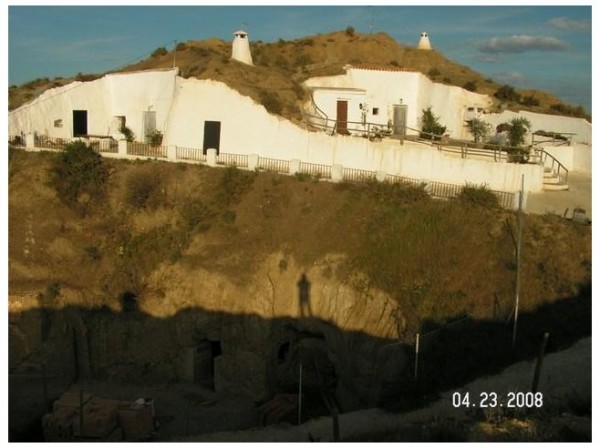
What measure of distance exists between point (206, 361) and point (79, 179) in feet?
28.1

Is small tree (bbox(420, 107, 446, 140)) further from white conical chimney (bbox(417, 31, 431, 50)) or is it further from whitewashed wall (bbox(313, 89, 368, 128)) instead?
white conical chimney (bbox(417, 31, 431, 50))

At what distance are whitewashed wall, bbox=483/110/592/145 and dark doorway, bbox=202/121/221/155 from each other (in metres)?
14.0

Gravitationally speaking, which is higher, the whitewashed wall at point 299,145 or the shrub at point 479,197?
the whitewashed wall at point 299,145

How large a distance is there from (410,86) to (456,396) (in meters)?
19.5

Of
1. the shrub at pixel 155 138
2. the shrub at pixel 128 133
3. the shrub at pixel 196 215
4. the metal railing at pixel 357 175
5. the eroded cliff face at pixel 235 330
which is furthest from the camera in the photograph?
the shrub at pixel 128 133

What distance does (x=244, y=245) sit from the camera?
20062mm

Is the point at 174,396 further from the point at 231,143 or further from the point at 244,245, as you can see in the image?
the point at 231,143

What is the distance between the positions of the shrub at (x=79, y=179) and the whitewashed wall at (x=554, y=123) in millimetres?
19230

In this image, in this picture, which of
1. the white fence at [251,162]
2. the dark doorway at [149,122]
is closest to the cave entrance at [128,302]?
the white fence at [251,162]

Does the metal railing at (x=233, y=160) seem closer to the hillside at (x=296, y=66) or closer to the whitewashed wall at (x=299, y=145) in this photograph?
the whitewashed wall at (x=299, y=145)

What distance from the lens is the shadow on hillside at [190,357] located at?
57.6ft

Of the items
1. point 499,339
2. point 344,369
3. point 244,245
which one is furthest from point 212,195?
point 499,339

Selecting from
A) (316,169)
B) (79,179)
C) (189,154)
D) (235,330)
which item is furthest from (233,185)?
(79,179)

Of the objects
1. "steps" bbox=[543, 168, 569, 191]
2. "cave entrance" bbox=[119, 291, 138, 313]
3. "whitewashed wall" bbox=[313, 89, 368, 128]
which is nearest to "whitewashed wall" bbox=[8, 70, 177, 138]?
"whitewashed wall" bbox=[313, 89, 368, 128]
